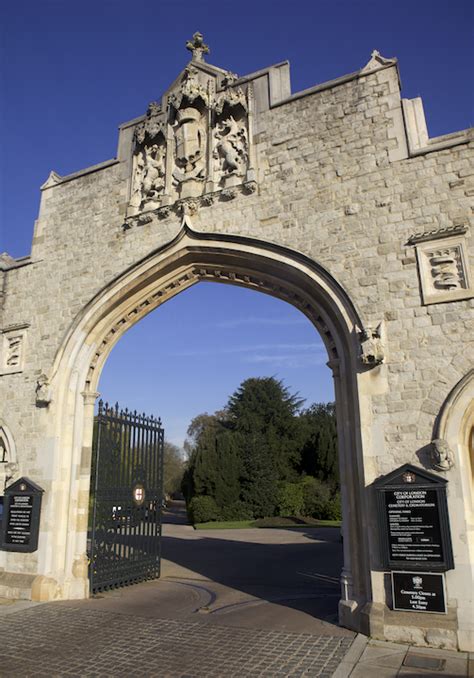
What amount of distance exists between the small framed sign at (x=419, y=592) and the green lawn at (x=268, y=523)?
17.3 meters

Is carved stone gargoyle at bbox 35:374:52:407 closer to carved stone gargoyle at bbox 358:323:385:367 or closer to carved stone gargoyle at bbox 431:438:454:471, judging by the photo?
carved stone gargoyle at bbox 358:323:385:367

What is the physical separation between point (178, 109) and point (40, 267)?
383cm

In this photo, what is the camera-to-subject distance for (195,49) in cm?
953

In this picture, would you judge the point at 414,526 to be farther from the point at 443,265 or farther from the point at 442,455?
the point at 443,265

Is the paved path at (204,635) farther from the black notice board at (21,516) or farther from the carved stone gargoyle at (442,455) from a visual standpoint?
the carved stone gargoyle at (442,455)

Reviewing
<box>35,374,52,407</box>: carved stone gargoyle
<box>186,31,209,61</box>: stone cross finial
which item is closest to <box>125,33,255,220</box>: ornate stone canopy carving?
<box>186,31,209,61</box>: stone cross finial

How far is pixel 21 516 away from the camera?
8.38 m

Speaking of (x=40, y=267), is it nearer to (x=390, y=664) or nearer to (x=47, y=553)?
(x=47, y=553)

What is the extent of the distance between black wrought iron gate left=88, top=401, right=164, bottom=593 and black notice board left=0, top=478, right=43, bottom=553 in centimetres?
87

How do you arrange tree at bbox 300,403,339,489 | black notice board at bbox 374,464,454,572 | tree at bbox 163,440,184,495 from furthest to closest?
tree at bbox 163,440,184,495 < tree at bbox 300,403,339,489 < black notice board at bbox 374,464,454,572

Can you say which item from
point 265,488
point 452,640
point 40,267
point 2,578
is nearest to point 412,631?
point 452,640

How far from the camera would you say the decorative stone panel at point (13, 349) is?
373 inches

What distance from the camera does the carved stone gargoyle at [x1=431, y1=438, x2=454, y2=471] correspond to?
18.9ft

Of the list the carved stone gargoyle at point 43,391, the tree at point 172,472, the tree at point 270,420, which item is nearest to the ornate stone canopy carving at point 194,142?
the carved stone gargoyle at point 43,391
